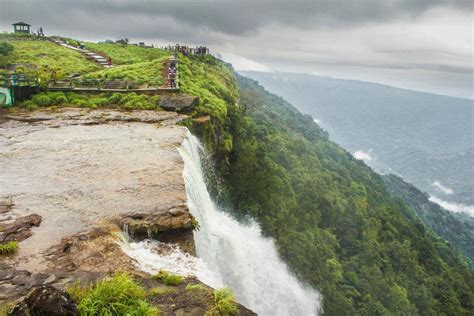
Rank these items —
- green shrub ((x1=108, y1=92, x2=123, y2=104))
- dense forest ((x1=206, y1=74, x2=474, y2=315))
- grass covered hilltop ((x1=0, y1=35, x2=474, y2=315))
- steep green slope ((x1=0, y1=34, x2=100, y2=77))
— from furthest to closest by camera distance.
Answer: steep green slope ((x1=0, y1=34, x2=100, y2=77)), dense forest ((x1=206, y1=74, x2=474, y2=315)), grass covered hilltop ((x1=0, y1=35, x2=474, y2=315)), green shrub ((x1=108, y1=92, x2=123, y2=104))

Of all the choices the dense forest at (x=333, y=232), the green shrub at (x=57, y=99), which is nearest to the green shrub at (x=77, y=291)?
the dense forest at (x=333, y=232)

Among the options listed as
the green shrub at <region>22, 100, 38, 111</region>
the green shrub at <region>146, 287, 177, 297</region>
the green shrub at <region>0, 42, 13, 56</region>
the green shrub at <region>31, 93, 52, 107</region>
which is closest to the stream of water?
the green shrub at <region>146, 287, 177, 297</region>

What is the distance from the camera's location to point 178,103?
24.6m

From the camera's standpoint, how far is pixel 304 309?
21422 mm

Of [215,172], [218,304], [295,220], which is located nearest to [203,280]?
[218,304]

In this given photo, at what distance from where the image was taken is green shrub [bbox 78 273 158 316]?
21.1ft

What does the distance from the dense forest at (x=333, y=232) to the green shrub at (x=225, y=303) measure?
16.5 meters

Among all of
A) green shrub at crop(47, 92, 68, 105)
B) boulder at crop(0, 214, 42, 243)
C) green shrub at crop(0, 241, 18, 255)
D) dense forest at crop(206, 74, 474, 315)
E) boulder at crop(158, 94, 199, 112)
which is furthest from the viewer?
dense forest at crop(206, 74, 474, 315)

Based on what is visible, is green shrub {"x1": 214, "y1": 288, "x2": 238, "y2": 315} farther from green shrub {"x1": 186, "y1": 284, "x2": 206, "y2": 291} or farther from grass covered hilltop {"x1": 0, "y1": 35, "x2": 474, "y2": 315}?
grass covered hilltop {"x1": 0, "y1": 35, "x2": 474, "y2": 315}

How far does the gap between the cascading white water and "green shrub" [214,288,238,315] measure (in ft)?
12.3

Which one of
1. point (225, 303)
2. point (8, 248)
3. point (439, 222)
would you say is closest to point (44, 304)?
point (225, 303)

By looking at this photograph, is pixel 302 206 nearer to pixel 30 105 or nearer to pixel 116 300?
pixel 30 105

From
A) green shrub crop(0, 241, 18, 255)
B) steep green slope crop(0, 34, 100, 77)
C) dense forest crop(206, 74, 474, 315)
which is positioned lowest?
dense forest crop(206, 74, 474, 315)

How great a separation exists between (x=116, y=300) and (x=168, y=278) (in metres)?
1.54
